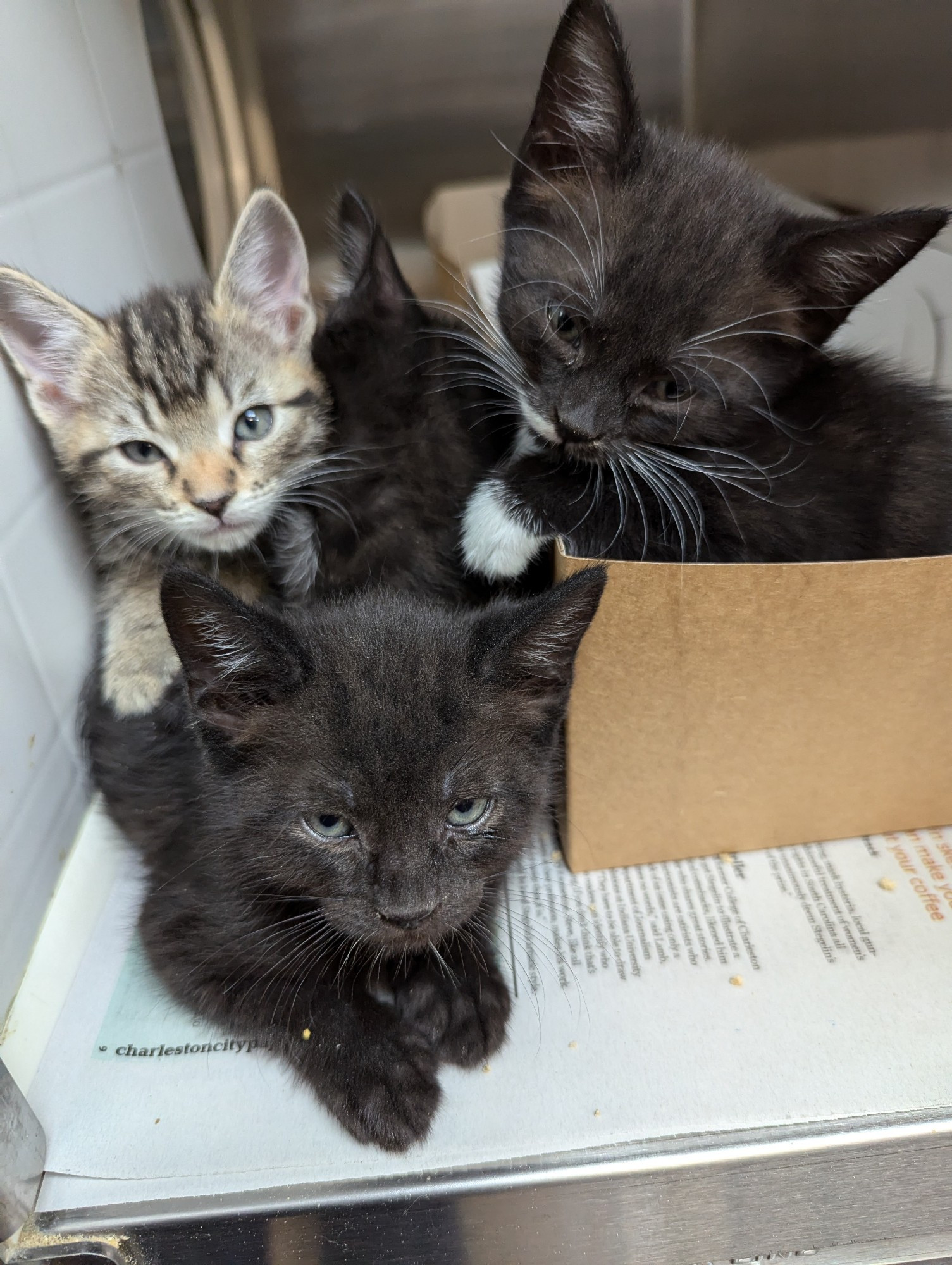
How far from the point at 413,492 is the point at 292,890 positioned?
1.79ft

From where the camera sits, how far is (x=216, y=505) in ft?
3.76

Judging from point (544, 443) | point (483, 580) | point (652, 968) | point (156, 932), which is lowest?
point (652, 968)

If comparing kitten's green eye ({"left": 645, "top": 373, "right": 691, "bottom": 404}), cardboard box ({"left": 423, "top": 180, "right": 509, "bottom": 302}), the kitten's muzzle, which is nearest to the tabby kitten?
the kitten's muzzle

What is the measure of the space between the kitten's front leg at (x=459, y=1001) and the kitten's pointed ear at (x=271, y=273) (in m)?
0.87

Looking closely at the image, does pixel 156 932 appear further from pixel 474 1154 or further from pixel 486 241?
pixel 486 241

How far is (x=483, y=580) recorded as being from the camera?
1.13 metres

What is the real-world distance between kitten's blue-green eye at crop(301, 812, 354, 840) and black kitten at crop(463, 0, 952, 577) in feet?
1.29

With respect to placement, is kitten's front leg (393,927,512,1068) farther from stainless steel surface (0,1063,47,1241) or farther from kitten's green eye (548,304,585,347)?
kitten's green eye (548,304,585,347)

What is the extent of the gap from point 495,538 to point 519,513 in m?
0.04

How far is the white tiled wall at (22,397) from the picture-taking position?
1.03m

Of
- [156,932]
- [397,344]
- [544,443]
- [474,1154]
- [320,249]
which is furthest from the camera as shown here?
[320,249]

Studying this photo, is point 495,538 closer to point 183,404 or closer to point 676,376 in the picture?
point 676,376

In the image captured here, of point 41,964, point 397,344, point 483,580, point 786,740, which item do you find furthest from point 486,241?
point 41,964

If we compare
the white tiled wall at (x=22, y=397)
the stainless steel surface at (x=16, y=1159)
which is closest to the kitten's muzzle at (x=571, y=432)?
the white tiled wall at (x=22, y=397)
